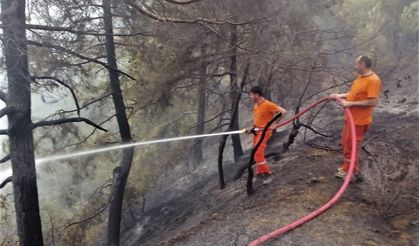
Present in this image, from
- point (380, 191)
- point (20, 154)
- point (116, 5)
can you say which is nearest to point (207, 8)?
point (116, 5)

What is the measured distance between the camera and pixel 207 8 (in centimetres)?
1016

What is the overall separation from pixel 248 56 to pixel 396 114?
4.77 m

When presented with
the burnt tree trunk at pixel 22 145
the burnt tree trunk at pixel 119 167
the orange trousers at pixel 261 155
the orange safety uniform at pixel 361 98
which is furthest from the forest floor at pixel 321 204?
the burnt tree trunk at pixel 119 167

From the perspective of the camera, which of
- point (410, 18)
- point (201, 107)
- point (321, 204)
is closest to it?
point (321, 204)

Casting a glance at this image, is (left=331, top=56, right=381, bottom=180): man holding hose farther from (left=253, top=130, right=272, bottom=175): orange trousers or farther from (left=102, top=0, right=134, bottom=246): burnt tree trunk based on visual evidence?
(left=102, top=0, right=134, bottom=246): burnt tree trunk

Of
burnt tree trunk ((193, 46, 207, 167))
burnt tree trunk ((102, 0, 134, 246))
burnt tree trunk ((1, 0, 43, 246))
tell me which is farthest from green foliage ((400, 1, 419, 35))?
burnt tree trunk ((1, 0, 43, 246))

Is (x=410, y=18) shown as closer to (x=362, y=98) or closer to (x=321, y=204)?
(x=362, y=98)

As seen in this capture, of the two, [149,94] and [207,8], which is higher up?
[207,8]

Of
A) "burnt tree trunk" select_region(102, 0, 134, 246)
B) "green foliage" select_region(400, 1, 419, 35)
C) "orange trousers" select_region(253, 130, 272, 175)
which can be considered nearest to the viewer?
"orange trousers" select_region(253, 130, 272, 175)

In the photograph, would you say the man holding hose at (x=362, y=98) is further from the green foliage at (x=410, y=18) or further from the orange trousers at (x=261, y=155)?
the green foliage at (x=410, y=18)

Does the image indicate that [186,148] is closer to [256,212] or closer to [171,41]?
[171,41]

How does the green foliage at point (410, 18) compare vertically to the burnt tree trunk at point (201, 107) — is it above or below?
above

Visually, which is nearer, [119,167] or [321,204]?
[321,204]

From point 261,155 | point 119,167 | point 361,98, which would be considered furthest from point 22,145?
point 361,98
